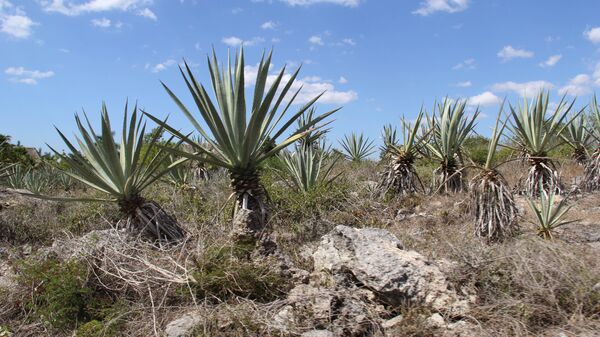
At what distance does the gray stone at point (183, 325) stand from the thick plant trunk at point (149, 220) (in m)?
1.77

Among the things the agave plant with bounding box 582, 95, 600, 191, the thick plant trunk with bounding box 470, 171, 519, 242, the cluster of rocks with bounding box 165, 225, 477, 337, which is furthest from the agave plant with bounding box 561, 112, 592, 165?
the cluster of rocks with bounding box 165, 225, 477, 337

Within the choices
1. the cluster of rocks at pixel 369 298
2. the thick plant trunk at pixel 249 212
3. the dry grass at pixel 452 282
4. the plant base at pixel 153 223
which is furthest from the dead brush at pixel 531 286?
the plant base at pixel 153 223

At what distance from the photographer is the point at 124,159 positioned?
577 cm

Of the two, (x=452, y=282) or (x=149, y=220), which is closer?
(x=452, y=282)

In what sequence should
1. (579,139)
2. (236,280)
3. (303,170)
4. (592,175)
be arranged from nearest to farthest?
(236,280) < (592,175) < (303,170) < (579,139)

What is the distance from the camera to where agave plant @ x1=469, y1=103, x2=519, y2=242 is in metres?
5.65

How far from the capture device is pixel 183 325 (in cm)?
378

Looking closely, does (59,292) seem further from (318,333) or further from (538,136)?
(538,136)

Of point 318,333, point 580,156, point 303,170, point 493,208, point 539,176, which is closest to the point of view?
point 318,333

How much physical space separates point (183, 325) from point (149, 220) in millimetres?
2066

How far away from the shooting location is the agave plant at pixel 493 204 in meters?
5.65

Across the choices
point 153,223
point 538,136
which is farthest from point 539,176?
point 153,223

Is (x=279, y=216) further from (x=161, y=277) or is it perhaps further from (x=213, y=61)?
(x=161, y=277)

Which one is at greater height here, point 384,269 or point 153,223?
point 153,223
